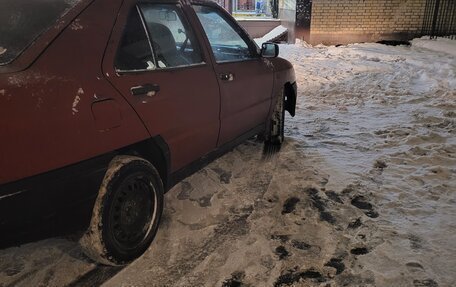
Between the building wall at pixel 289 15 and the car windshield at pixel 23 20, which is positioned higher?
the car windshield at pixel 23 20

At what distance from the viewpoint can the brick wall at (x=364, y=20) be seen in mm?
13781

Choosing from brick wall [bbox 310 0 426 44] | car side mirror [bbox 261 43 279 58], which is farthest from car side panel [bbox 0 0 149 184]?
brick wall [bbox 310 0 426 44]

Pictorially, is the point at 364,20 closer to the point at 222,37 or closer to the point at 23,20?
the point at 222,37

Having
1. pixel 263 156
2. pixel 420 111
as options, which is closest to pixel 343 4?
pixel 420 111

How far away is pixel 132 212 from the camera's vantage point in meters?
2.68

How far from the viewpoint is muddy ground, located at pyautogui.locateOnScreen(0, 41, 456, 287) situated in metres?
2.63

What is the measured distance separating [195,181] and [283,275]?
165 cm

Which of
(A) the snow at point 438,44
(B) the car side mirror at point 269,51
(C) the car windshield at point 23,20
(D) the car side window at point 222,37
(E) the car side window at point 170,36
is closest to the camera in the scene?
(C) the car windshield at point 23,20

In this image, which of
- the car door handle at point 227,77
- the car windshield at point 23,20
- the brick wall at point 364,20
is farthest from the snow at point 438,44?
the car windshield at point 23,20

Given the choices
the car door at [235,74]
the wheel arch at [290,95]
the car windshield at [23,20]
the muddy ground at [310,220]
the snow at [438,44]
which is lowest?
the muddy ground at [310,220]

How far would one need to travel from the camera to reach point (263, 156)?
4.73 metres

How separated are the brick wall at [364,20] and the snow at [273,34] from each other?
1.98 metres

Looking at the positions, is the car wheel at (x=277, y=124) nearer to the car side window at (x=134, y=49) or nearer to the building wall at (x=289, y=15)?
the car side window at (x=134, y=49)

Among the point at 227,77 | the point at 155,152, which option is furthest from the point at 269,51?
the point at 155,152
